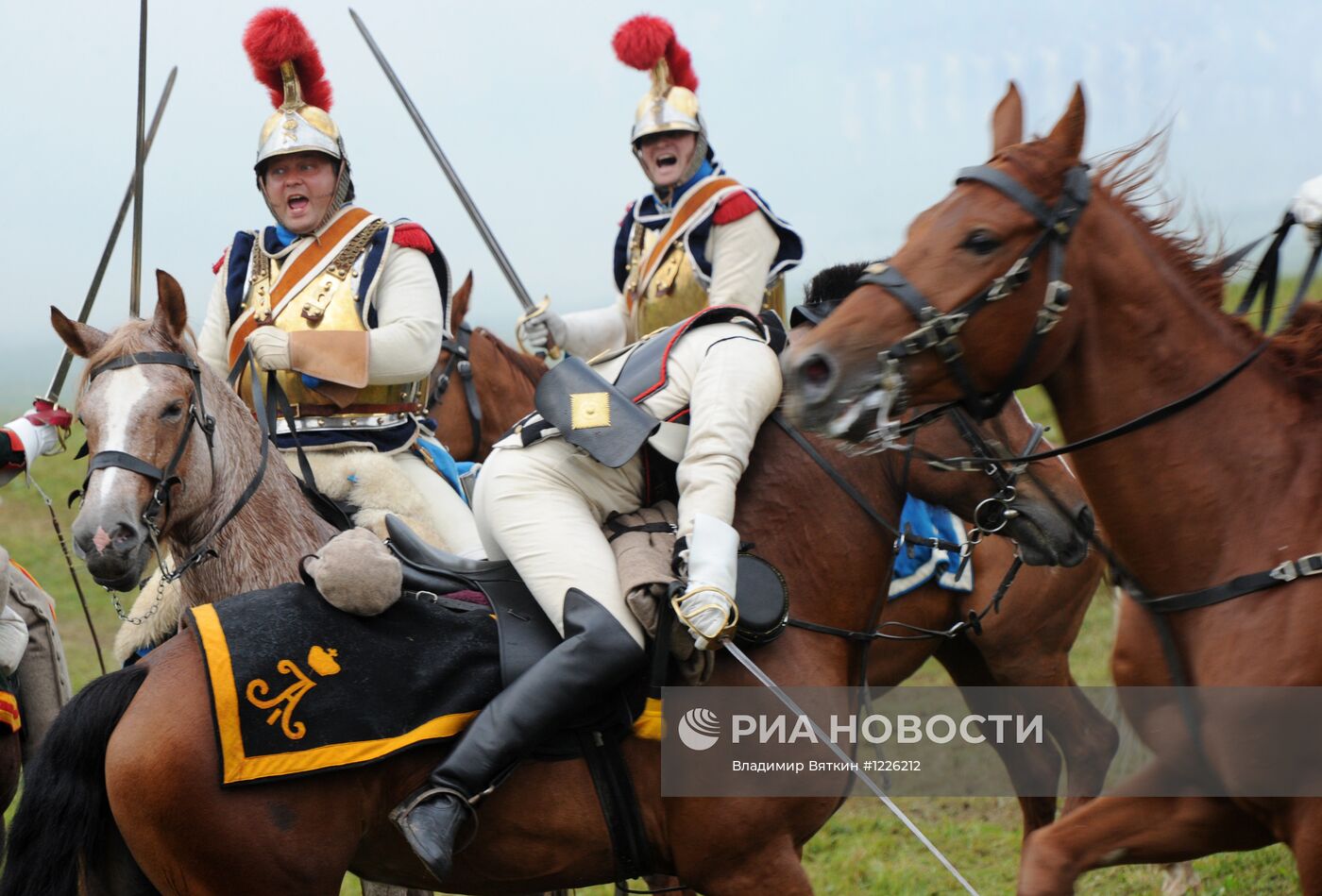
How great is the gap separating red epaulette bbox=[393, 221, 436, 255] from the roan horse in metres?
1.04

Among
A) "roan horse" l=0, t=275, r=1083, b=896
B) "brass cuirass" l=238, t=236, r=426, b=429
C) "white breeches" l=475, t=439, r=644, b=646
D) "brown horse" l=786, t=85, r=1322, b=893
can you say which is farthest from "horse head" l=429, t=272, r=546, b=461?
"brown horse" l=786, t=85, r=1322, b=893

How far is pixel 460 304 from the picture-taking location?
7.95m

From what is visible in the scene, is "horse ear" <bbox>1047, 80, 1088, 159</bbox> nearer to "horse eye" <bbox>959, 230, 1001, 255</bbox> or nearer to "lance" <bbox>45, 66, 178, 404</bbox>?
"horse eye" <bbox>959, 230, 1001, 255</bbox>

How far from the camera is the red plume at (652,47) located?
238 inches

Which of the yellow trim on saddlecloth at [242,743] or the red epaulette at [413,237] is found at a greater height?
the red epaulette at [413,237]

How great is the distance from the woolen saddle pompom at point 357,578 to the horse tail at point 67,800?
19.7 inches

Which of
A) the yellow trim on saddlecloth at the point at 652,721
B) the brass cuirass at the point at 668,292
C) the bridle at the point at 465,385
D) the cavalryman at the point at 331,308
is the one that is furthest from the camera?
the bridle at the point at 465,385

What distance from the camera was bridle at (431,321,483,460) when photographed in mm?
7473

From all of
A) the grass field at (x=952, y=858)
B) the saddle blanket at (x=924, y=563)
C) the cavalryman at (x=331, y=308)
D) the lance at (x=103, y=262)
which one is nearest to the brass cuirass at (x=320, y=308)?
the cavalryman at (x=331, y=308)

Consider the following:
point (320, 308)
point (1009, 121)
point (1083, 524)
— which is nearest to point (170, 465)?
point (320, 308)

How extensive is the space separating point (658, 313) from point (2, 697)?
2815 mm

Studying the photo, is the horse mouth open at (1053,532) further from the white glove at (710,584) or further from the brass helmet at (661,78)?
the brass helmet at (661,78)

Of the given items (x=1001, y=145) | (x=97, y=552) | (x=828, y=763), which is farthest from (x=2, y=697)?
(x=1001, y=145)

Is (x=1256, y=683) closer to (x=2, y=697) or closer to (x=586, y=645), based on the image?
(x=586, y=645)
